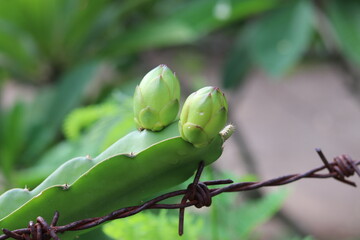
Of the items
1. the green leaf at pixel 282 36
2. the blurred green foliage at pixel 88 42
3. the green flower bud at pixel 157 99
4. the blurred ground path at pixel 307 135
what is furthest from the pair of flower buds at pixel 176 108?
the blurred ground path at pixel 307 135

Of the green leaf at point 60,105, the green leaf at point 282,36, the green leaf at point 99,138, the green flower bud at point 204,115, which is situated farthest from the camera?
the green leaf at point 282,36

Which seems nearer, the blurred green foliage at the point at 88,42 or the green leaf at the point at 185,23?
the blurred green foliage at the point at 88,42

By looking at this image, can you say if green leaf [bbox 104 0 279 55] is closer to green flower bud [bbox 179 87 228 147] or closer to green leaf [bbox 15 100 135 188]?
green leaf [bbox 15 100 135 188]

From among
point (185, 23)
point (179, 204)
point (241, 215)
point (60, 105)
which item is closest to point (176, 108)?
Result: point (179, 204)

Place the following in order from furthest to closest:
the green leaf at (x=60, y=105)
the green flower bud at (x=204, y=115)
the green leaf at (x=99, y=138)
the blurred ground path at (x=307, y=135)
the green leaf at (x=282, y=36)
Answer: the blurred ground path at (x=307, y=135) < the green leaf at (x=282, y=36) < the green leaf at (x=60, y=105) < the green leaf at (x=99, y=138) < the green flower bud at (x=204, y=115)

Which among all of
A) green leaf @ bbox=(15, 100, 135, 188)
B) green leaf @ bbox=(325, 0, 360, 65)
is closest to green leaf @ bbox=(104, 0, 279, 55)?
green leaf @ bbox=(325, 0, 360, 65)

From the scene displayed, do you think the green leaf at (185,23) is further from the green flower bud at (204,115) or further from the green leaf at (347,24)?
the green flower bud at (204,115)
